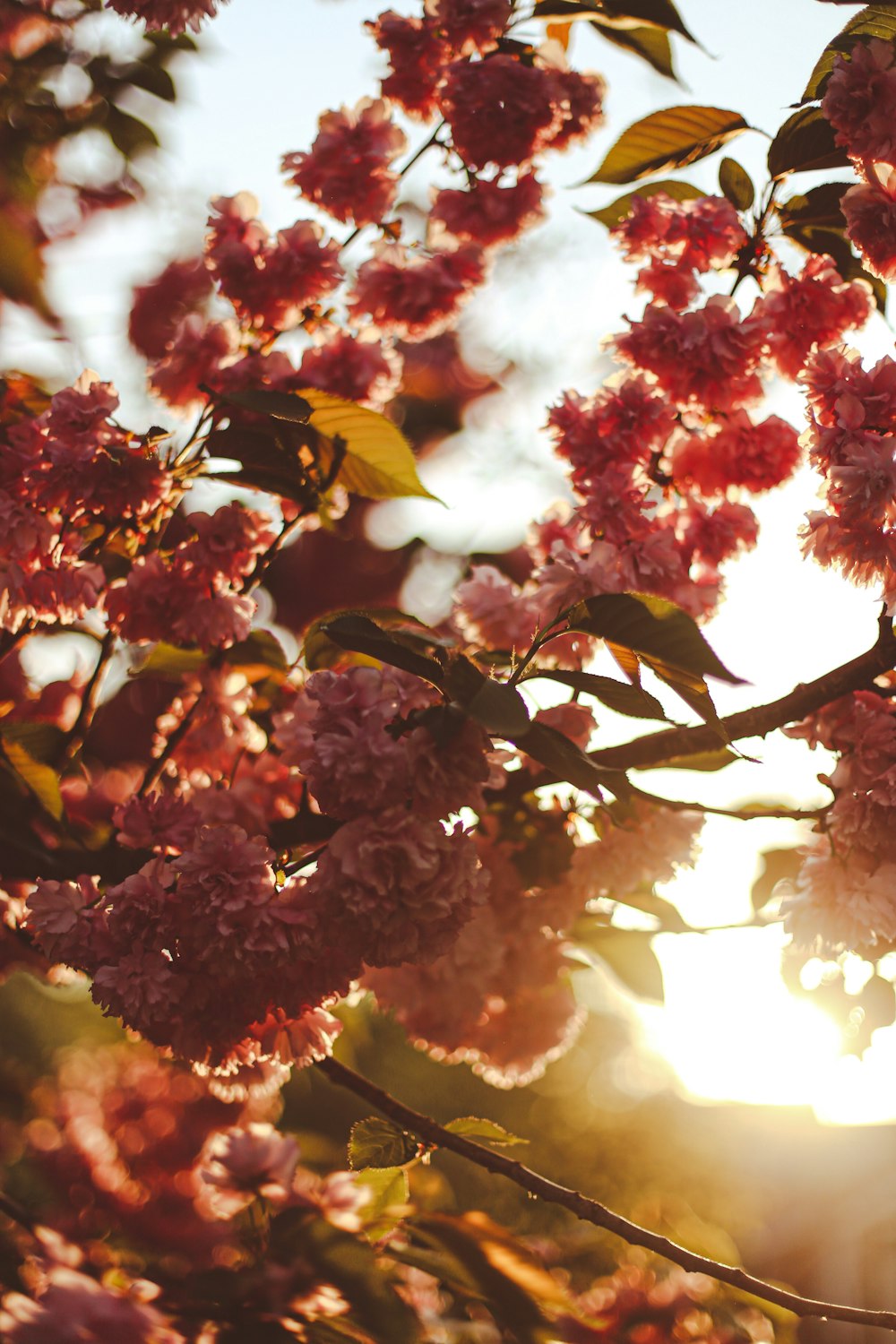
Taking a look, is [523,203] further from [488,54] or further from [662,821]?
[662,821]

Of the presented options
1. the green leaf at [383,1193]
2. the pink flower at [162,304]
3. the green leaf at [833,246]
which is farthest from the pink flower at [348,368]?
the pink flower at [162,304]

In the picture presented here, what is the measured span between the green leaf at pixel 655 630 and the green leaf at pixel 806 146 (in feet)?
1.86

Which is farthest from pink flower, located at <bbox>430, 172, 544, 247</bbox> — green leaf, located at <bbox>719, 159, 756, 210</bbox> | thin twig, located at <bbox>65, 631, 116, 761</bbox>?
thin twig, located at <bbox>65, 631, 116, 761</bbox>

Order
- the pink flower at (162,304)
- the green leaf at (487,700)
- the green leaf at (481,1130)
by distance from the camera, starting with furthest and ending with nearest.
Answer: the pink flower at (162,304), the green leaf at (481,1130), the green leaf at (487,700)

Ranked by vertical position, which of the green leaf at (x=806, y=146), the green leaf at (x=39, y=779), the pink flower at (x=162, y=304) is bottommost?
the green leaf at (x=39, y=779)

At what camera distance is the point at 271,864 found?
918mm

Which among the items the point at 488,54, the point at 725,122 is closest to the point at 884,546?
the point at 725,122

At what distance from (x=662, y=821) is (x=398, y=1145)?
1.68 ft

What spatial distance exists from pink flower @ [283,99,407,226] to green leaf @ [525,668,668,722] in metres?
0.86

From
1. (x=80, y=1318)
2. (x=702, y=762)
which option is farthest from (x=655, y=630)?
(x=80, y=1318)

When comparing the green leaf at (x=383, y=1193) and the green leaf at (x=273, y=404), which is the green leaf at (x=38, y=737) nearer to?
the green leaf at (x=273, y=404)

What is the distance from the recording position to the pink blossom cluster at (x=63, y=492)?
1029 millimetres

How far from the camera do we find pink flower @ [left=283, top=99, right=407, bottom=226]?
4.47ft

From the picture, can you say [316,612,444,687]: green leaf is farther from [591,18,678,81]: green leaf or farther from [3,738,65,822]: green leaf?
[591,18,678,81]: green leaf
